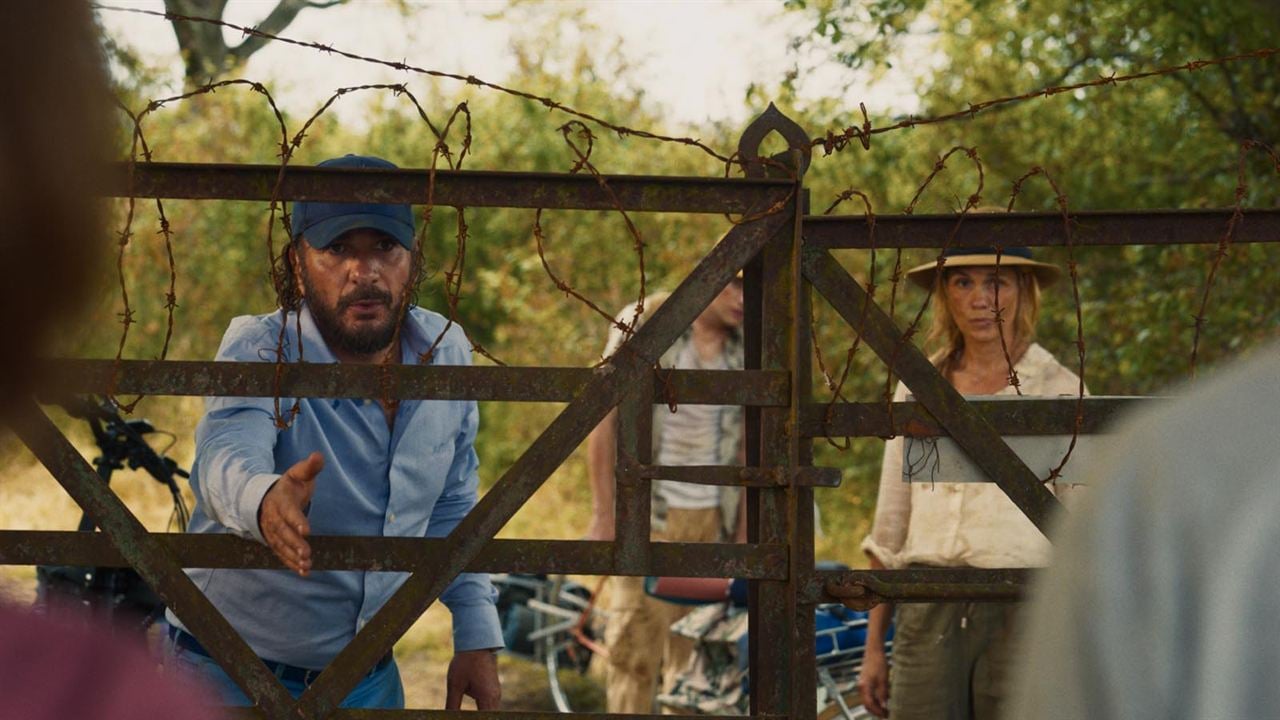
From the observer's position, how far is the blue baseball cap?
3479mm

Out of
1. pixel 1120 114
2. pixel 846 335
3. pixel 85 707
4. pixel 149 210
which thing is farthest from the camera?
pixel 149 210

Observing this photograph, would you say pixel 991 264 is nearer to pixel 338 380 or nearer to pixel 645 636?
pixel 645 636

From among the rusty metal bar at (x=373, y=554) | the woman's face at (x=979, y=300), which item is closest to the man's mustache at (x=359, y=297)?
the rusty metal bar at (x=373, y=554)

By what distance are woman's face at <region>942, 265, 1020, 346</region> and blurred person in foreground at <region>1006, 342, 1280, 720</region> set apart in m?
3.83

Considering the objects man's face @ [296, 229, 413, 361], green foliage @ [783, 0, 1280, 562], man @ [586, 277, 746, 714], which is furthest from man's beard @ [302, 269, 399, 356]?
green foliage @ [783, 0, 1280, 562]

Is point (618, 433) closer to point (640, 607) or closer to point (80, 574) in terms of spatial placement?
point (80, 574)

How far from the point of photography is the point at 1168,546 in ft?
2.75

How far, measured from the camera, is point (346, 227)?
347 centimetres

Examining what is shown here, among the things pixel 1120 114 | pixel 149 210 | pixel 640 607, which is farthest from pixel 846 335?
pixel 149 210

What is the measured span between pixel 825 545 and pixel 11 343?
12274 mm

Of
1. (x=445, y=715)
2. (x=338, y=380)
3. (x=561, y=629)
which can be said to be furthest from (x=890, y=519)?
(x=561, y=629)

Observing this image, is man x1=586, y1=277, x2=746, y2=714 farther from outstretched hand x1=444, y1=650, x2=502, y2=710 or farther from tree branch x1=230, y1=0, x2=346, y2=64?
tree branch x1=230, y1=0, x2=346, y2=64

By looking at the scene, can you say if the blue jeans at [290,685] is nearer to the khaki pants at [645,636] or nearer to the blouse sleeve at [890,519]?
the blouse sleeve at [890,519]

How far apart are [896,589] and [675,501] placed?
10.4 ft
